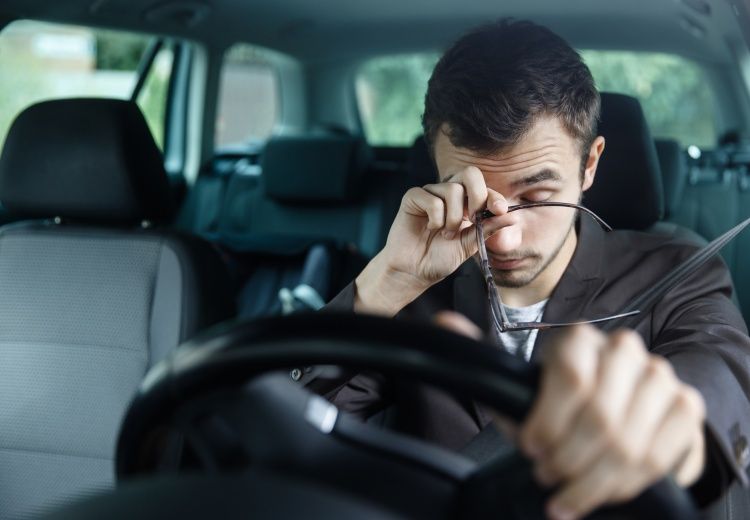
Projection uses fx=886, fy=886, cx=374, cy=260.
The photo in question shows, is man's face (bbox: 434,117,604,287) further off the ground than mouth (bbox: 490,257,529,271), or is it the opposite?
man's face (bbox: 434,117,604,287)

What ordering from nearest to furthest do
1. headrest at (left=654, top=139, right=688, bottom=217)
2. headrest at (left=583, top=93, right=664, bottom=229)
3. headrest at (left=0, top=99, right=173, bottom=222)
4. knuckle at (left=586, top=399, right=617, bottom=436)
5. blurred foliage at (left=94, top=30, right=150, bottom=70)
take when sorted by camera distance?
knuckle at (left=586, top=399, right=617, bottom=436) < headrest at (left=583, top=93, right=664, bottom=229) < headrest at (left=0, top=99, right=173, bottom=222) < headrest at (left=654, top=139, right=688, bottom=217) < blurred foliage at (left=94, top=30, right=150, bottom=70)

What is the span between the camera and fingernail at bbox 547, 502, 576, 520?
0.54 meters

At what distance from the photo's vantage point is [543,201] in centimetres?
133

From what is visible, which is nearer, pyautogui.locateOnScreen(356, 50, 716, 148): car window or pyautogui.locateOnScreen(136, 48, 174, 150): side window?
pyautogui.locateOnScreen(136, 48, 174, 150): side window

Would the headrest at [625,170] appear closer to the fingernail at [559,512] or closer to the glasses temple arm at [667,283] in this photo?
the glasses temple arm at [667,283]

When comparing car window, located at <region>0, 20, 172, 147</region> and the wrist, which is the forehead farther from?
car window, located at <region>0, 20, 172, 147</region>

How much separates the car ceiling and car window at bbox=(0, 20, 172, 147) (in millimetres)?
82

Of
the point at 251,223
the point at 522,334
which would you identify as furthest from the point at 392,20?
the point at 522,334

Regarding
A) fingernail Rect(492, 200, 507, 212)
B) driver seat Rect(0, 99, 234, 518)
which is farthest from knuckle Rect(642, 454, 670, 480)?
driver seat Rect(0, 99, 234, 518)

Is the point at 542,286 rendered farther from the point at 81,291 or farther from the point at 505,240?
the point at 81,291

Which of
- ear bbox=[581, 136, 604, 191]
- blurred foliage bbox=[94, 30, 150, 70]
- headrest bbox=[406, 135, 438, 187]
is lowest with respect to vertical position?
blurred foliage bbox=[94, 30, 150, 70]

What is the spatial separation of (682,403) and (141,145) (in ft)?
4.95

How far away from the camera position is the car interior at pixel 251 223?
576 millimetres

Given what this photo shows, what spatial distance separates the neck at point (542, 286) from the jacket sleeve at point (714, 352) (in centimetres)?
18
